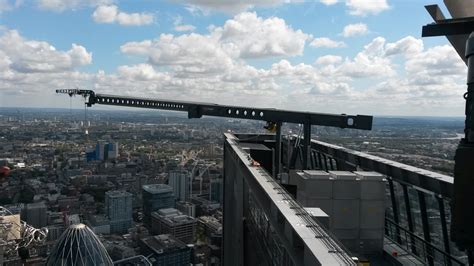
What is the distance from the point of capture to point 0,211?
20.4 metres

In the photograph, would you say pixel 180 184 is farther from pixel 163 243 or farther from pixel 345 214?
pixel 345 214

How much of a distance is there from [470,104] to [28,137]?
6467cm

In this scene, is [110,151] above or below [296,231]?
below

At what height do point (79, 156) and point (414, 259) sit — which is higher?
point (414, 259)

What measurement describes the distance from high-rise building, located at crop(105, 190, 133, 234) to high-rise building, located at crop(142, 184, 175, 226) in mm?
1591

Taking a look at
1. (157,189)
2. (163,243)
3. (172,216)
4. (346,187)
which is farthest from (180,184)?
(346,187)

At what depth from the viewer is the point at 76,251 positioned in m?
20.2

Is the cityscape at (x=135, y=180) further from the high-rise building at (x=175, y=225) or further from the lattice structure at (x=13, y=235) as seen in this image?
the lattice structure at (x=13, y=235)

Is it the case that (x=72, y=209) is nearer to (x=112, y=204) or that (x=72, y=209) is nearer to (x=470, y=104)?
(x=112, y=204)

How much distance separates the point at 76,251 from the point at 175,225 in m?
12.8

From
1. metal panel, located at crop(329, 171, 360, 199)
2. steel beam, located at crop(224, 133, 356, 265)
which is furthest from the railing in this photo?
steel beam, located at crop(224, 133, 356, 265)

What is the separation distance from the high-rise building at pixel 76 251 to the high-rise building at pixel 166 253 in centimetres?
723

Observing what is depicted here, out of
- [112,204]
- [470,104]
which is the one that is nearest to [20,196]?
[112,204]

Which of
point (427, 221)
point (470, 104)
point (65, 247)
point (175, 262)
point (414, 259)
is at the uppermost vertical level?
point (470, 104)
